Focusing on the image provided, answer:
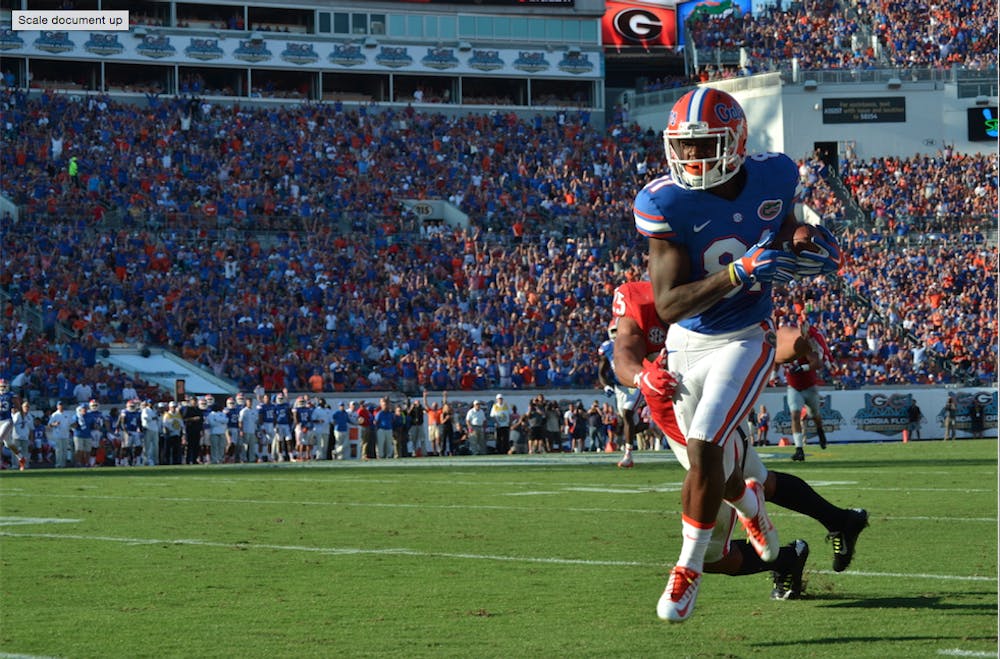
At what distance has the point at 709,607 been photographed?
686 centimetres

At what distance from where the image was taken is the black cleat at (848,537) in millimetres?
7234

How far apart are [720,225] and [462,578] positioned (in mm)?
2709

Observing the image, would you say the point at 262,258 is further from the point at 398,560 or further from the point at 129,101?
the point at 398,560

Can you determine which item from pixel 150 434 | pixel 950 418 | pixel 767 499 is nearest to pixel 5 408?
pixel 150 434

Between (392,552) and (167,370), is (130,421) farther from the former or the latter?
(392,552)

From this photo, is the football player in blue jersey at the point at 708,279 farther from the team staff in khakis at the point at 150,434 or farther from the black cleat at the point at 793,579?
the team staff in khakis at the point at 150,434

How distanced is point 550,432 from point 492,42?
22.2 meters

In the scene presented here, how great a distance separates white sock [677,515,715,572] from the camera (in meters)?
6.07

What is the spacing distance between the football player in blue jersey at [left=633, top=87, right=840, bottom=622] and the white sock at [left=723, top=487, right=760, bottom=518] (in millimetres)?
445

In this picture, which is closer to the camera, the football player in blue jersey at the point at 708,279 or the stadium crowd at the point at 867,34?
the football player in blue jersey at the point at 708,279

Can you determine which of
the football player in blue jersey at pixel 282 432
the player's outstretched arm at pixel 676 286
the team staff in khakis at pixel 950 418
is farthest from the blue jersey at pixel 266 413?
the player's outstretched arm at pixel 676 286

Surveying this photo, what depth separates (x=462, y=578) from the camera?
7938mm

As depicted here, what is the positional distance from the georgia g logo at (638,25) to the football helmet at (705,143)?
48185mm

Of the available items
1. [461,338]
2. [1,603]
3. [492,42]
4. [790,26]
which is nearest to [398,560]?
[1,603]
